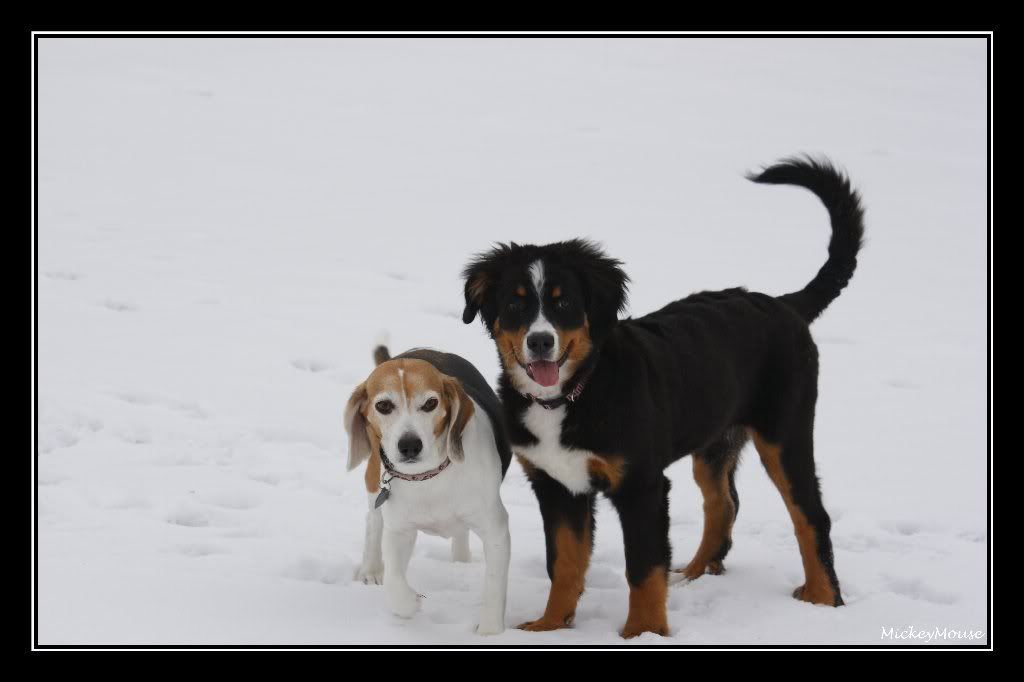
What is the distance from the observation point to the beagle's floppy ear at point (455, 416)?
4.60m

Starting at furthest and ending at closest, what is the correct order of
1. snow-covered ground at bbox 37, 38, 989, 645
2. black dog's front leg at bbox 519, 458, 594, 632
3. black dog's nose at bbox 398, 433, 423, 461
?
snow-covered ground at bbox 37, 38, 989, 645 < black dog's front leg at bbox 519, 458, 594, 632 < black dog's nose at bbox 398, 433, 423, 461

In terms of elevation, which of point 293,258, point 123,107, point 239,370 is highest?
point 123,107

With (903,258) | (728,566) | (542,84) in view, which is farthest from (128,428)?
(542,84)

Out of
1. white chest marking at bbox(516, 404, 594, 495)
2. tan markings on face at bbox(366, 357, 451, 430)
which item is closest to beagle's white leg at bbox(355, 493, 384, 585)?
tan markings on face at bbox(366, 357, 451, 430)

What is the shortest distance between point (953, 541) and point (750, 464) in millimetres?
1520

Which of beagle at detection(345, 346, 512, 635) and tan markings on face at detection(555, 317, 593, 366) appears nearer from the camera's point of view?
tan markings on face at detection(555, 317, 593, 366)

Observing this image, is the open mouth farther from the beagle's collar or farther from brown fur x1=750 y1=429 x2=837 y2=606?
brown fur x1=750 y1=429 x2=837 y2=606

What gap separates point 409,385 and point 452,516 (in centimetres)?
60

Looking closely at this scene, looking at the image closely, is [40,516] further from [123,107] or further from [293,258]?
[123,107]

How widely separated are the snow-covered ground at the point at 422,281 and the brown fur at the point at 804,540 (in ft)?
0.40

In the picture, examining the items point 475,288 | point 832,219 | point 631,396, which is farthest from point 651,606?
point 832,219

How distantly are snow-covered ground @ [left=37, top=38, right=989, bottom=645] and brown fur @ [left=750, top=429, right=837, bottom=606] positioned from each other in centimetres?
12

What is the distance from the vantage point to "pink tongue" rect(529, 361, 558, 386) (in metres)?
4.38

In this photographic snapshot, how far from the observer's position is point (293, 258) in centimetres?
1102
